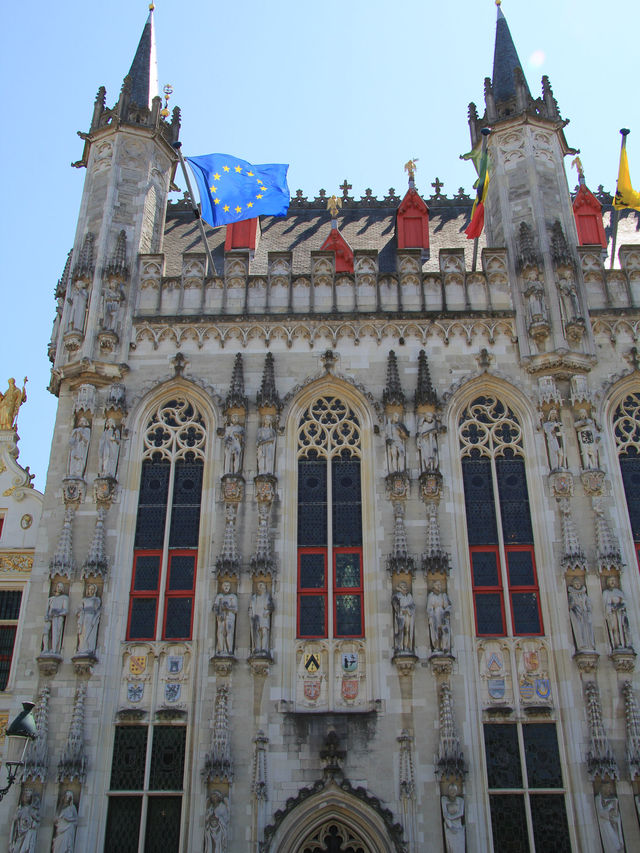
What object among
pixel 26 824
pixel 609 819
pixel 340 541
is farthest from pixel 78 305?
pixel 609 819

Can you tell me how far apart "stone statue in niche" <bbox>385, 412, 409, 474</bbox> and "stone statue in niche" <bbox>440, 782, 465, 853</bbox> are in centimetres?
689

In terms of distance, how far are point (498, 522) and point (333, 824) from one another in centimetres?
732

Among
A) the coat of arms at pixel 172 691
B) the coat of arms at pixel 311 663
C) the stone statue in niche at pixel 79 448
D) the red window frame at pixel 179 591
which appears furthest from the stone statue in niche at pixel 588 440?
the stone statue in niche at pixel 79 448

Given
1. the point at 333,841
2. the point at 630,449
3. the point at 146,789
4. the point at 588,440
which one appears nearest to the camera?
the point at 333,841

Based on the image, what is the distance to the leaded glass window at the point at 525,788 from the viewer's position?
55.1 ft

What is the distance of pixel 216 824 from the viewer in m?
16.6

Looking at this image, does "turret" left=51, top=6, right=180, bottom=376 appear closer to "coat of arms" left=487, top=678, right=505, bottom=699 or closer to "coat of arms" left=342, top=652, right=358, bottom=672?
"coat of arms" left=342, top=652, right=358, bottom=672

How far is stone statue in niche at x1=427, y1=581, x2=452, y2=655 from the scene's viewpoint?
1816 centimetres

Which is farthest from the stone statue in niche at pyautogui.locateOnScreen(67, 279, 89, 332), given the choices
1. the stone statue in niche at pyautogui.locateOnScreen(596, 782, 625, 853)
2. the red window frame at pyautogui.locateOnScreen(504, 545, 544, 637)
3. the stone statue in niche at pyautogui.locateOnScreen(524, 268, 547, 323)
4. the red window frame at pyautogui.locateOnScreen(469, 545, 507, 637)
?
the stone statue in niche at pyautogui.locateOnScreen(596, 782, 625, 853)

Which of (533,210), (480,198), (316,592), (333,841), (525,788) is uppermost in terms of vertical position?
(480,198)

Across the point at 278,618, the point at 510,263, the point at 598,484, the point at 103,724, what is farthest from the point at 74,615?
the point at 510,263

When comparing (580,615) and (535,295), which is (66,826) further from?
(535,295)

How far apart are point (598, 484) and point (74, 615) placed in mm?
11864

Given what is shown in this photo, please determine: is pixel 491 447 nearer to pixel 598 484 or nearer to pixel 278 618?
pixel 598 484
